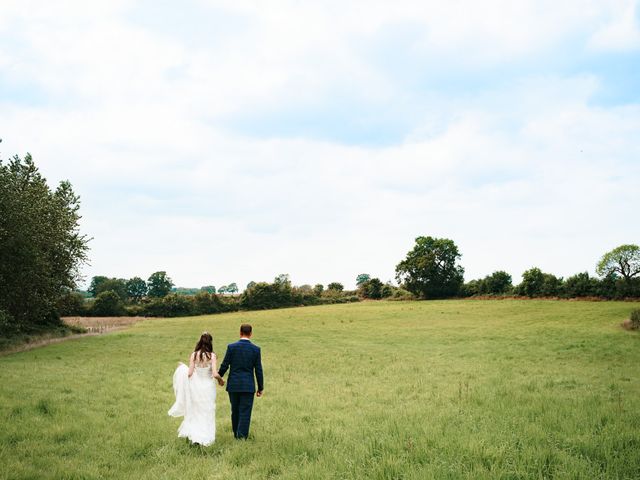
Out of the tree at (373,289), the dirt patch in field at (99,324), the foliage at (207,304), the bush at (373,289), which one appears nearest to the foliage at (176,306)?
the foliage at (207,304)

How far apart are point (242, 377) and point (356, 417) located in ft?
12.8

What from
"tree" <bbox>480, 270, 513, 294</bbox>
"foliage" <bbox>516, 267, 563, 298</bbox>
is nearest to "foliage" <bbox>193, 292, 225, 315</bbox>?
"tree" <bbox>480, 270, 513, 294</bbox>

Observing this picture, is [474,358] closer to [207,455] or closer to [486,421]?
[486,421]

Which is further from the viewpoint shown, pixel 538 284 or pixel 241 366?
pixel 538 284

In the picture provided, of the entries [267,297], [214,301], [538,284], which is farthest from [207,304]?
[538,284]

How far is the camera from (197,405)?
952 cm

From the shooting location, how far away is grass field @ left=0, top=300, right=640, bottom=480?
7.45m

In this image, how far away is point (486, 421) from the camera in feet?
33.1

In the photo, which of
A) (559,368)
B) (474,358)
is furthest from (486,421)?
(474,358)

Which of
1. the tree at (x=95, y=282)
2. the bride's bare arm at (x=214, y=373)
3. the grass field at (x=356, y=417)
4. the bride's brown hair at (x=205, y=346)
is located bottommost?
the grass field at (x=356, y=417)

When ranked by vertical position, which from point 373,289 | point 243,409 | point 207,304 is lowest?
point 207,304

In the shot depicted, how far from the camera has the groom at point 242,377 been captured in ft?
31.4

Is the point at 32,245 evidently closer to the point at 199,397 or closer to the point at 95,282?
the point at 199,397

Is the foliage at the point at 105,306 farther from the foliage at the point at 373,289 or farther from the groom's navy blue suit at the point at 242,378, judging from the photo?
the groom's navy blue suit at the point at 242,378
